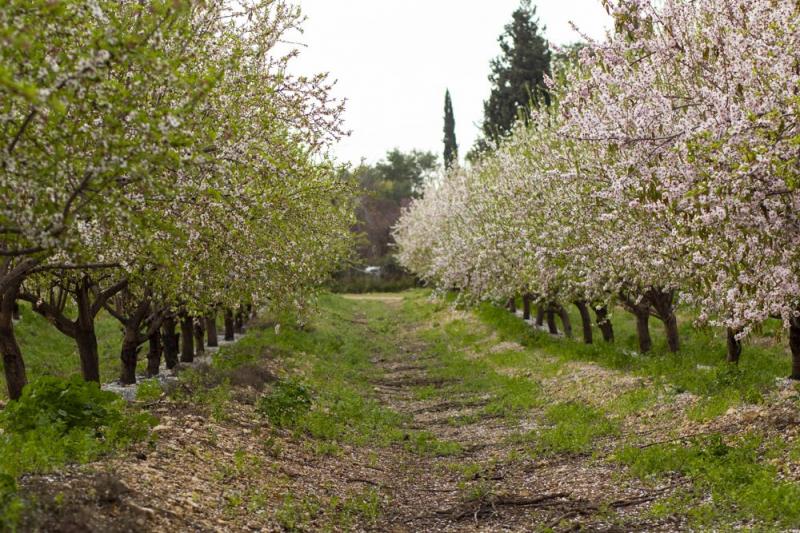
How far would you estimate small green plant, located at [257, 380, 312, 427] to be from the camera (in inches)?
630

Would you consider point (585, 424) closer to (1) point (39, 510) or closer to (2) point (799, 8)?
(2) point (799, 8)

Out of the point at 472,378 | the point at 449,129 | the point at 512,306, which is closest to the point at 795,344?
the point at 472,378

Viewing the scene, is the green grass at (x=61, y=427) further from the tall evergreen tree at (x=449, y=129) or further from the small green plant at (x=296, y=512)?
the tall evergreen tree at (x=449, y=129)

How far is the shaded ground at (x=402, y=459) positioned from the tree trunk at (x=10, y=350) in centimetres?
254

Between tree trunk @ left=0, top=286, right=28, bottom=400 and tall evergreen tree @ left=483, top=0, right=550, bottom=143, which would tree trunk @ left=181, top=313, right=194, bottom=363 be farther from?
tall evergreen tree @ left=483, top=0, right=550, bottom=143

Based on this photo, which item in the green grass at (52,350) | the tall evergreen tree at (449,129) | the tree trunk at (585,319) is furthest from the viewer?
the tall evergreen tree at (449,129)

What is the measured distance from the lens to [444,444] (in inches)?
643

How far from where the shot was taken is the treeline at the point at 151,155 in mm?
6781

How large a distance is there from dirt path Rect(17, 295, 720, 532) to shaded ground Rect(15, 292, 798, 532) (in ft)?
0.12

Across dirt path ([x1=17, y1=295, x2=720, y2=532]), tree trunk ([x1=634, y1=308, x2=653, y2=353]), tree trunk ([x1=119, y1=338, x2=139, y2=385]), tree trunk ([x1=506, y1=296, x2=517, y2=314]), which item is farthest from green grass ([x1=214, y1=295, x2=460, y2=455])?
tree trunk ([x1=634, y1=308, x2=653, y2=353])

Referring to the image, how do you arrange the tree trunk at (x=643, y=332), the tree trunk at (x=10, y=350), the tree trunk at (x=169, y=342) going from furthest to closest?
1. the tree trunk at (x=169, y=342)
2. the tree trunk at (x=643, y=332)
3. the tree trunk at (x=10, y=350)

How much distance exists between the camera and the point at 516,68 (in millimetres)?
66000

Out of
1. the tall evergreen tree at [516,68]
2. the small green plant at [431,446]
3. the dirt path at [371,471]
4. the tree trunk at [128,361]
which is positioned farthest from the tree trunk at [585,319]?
the tall evergreen tree at [516,68]

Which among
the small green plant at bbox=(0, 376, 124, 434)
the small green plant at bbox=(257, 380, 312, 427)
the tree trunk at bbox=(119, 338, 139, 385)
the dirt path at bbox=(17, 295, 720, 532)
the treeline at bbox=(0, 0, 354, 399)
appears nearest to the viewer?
the treeline at bbox=(0, 0, 354, 399)
